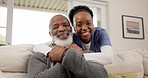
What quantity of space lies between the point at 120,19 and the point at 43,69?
3.11m

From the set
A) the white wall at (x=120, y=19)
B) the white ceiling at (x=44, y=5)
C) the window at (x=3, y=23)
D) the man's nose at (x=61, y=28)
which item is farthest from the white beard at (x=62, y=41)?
the white ceiling at (x=44, y=5)

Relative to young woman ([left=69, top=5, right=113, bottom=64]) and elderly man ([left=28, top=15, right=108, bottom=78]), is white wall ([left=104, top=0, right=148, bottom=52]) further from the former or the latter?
elderly man ([left=28, top=15, right=108, bottom=78])

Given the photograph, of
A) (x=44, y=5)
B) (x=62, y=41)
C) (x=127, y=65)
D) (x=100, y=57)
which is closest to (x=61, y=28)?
(x=62, y=41)

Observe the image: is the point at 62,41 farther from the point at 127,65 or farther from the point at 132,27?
the point at 132,27

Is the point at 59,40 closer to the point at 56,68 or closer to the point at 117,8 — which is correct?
the point at 56,68

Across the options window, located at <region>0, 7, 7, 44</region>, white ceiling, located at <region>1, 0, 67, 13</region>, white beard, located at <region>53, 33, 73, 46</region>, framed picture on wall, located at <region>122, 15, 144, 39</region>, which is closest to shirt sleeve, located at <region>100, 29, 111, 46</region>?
white beard, located at <region>53, 33, 73, 46</region>

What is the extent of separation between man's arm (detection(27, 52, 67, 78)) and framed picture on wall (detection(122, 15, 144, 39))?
3010 millimetres

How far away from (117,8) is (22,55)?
295 centimetres

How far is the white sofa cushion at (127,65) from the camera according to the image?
163cm

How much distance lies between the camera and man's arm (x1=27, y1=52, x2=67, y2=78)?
867 millimetres

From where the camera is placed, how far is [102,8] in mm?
3744

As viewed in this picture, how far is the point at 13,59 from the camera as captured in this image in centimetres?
123

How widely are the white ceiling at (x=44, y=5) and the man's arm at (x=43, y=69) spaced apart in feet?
12.4

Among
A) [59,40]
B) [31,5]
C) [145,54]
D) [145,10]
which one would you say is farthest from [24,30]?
[59,40]
